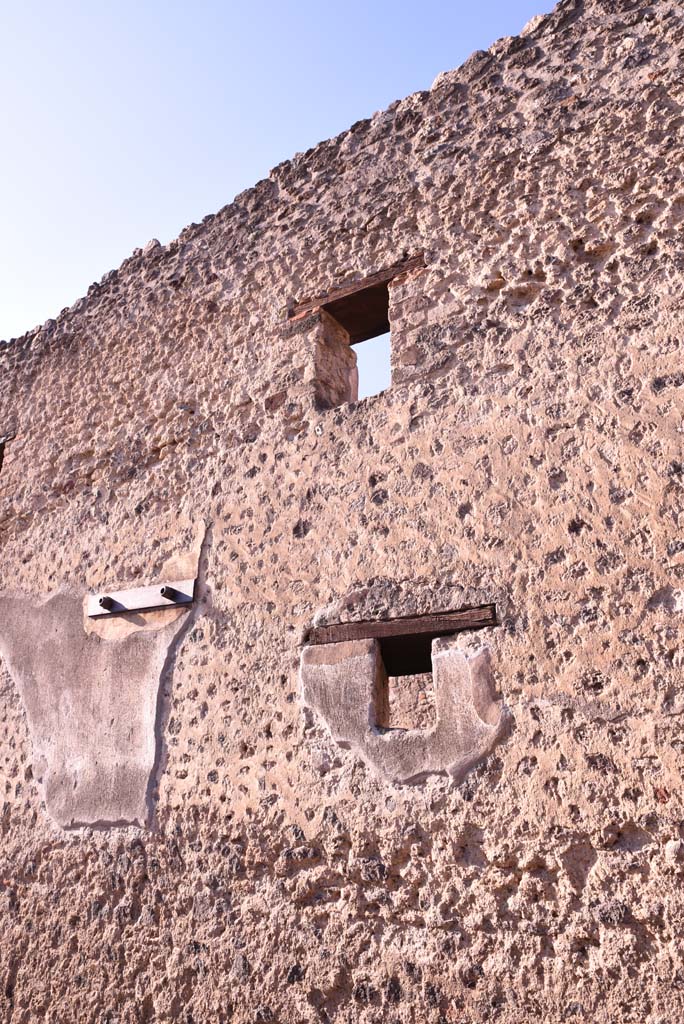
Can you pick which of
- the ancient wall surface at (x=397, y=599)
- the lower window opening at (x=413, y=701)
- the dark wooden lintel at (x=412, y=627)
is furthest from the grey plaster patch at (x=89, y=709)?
the lower window opening at (x=413, y=701)

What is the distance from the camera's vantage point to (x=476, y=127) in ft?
11.6

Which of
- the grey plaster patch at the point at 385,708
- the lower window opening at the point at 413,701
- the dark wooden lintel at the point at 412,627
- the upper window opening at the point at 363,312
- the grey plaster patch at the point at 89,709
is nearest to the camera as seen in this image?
the grey plaster patch at the point at 385,708

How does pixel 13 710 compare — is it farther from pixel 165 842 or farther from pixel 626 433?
pixel 626 433

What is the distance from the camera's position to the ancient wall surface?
2.41 meters

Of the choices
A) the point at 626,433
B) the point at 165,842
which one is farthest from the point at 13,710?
the point at 626,433

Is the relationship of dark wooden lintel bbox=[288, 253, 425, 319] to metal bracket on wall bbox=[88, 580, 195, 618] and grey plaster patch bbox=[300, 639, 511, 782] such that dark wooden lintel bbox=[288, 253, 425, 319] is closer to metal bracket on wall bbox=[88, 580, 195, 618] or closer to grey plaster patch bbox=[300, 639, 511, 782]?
metal bracket on wall bbox=[88, 580, 195, 618]

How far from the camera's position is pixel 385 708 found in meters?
2.95

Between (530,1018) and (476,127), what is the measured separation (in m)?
3.30

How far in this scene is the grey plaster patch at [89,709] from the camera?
3416 millimetres

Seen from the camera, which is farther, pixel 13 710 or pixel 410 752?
pixel 13 710

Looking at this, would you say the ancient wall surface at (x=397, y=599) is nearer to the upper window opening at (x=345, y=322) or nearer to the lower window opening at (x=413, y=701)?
the upper window opening at (x=345, y=322)

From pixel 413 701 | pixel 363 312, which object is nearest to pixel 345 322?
pixel 363 312

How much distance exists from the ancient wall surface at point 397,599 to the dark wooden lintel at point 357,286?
0.8 inches

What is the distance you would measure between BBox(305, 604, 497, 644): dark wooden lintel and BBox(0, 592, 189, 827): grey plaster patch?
0.77 m
